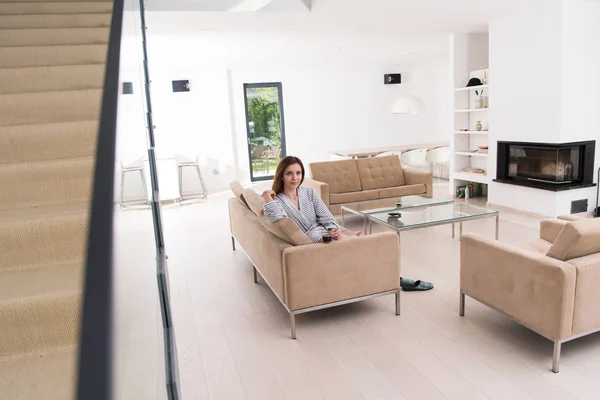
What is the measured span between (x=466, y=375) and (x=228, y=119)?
8426 mm

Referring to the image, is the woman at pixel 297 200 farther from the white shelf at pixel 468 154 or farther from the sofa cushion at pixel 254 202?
the white shelf at pixel 468 154

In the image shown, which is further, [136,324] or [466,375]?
[466,375]

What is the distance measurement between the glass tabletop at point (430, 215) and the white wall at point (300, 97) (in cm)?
368

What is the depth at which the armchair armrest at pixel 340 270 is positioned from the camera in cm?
308

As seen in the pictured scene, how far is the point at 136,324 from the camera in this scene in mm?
727

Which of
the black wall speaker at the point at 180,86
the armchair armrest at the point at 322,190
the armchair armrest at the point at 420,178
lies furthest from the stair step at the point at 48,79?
the black wall speaker at the point at 180,86

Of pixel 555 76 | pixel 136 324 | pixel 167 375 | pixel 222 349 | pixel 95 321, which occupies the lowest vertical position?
pixel 222 349

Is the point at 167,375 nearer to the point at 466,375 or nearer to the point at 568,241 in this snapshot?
the point at 466,375

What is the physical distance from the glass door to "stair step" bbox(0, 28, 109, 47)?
7.29 m

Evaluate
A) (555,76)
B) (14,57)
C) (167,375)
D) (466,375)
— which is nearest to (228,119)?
(555,76)

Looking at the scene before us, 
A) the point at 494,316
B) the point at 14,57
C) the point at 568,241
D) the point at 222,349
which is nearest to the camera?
the point at 568,241

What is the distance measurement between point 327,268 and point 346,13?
3.68m

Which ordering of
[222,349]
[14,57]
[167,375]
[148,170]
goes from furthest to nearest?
1. [222,349]
2. [14,57]
3. [148,170]
4. [167,375]

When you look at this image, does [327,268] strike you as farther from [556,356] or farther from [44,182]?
[44,182]
